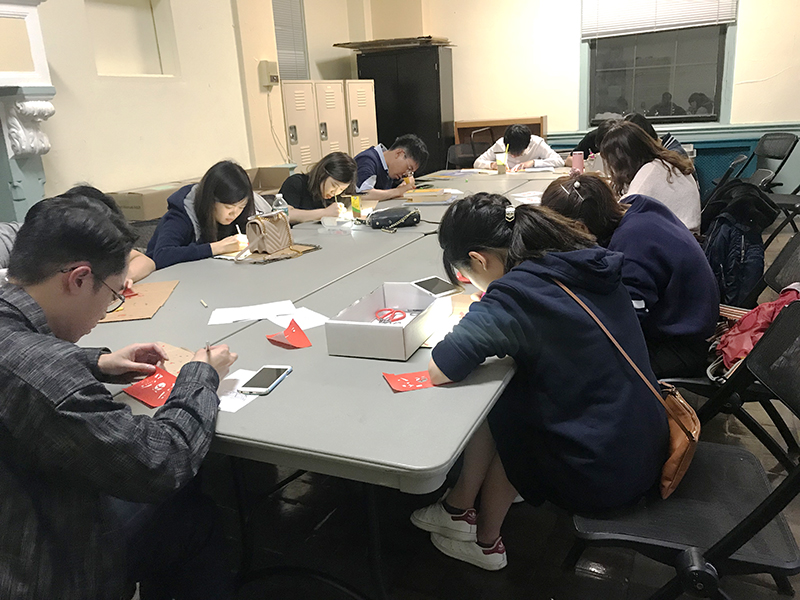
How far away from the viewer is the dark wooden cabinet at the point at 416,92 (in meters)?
6.36

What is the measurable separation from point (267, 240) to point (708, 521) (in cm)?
193

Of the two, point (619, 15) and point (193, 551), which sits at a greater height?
point (619, 15)

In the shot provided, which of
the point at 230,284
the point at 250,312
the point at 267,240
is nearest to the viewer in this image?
the point at 250,312

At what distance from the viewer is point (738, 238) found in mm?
2242

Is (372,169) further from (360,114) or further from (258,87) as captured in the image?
(360,114)

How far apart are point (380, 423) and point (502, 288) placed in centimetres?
40

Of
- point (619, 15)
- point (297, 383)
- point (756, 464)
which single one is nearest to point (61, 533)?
point (297, 383)

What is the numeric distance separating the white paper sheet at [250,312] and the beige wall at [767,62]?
18.5 ft

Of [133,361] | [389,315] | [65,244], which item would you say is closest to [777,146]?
[389,315]

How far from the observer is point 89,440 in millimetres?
884

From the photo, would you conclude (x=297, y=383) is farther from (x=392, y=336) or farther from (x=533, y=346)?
(x=533, y=346)

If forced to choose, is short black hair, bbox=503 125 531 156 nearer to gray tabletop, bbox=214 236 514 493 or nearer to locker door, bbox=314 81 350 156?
locker door, bbox=314 81 350 156

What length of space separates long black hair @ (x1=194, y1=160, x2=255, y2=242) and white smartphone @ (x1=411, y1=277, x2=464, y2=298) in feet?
3.31

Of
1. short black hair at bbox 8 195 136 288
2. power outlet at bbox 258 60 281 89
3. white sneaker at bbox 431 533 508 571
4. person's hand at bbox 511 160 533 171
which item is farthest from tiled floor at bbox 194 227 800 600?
power outlet at bbox 258 60 281 89
